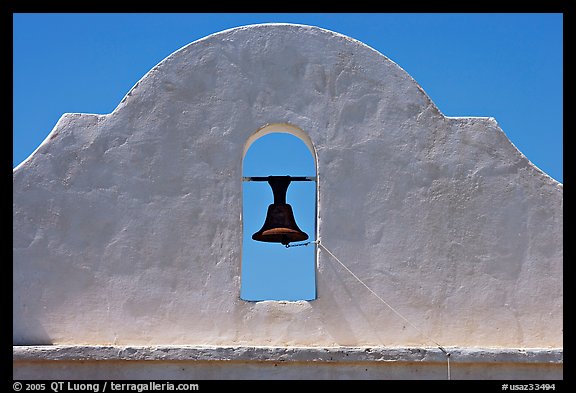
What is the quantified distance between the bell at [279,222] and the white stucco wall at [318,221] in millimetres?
642

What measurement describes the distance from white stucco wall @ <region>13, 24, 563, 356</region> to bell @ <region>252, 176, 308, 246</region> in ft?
2.11

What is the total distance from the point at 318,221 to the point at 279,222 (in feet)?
2.30

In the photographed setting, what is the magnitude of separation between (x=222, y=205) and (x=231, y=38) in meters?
1.42

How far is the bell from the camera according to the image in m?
10.2

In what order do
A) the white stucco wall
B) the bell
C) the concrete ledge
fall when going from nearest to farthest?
the concrete ledge
the white stucco wall
the bell

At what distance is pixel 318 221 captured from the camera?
967cm

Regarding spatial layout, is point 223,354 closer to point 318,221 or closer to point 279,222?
point 318,221

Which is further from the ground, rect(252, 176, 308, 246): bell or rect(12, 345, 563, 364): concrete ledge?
rect(252, 176, 308, 246): bell

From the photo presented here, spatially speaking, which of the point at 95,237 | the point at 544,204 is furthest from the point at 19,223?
the point at 544,204

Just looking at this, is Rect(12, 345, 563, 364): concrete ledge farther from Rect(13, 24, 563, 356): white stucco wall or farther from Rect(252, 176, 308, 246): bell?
Rect(252, 176, 308, 246): bell

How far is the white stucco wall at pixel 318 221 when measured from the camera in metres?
9.45

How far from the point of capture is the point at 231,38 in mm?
10008

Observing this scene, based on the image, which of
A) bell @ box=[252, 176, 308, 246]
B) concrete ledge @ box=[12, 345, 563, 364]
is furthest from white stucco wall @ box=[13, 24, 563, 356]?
bell @ box=[252, 176, 308, 246]
